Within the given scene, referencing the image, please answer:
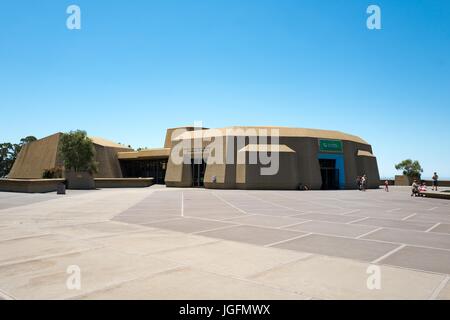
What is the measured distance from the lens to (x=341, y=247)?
7.59 m

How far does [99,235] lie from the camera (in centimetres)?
865

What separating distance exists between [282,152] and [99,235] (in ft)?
100

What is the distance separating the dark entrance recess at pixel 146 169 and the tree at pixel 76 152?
12970mm

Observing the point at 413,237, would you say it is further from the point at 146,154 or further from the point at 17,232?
the point at 146,154

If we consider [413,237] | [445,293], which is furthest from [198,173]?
[445,293]

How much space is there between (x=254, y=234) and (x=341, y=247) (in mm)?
2453

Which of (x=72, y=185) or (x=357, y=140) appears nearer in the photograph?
(x=72, y=185)

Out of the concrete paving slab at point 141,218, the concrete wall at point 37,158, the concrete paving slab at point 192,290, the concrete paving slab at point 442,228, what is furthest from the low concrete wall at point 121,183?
the concrete paving slab at point 192,290

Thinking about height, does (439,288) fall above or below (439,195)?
above

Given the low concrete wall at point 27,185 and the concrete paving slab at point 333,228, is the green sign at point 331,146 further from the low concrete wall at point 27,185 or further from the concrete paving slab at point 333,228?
the concrete paving slab at point 333,228

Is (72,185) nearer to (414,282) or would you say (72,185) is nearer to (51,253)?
(51,253)

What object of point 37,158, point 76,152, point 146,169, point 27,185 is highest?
point 76,152

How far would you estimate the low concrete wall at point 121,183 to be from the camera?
39.7 metres

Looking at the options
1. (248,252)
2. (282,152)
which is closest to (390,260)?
(248,252)
